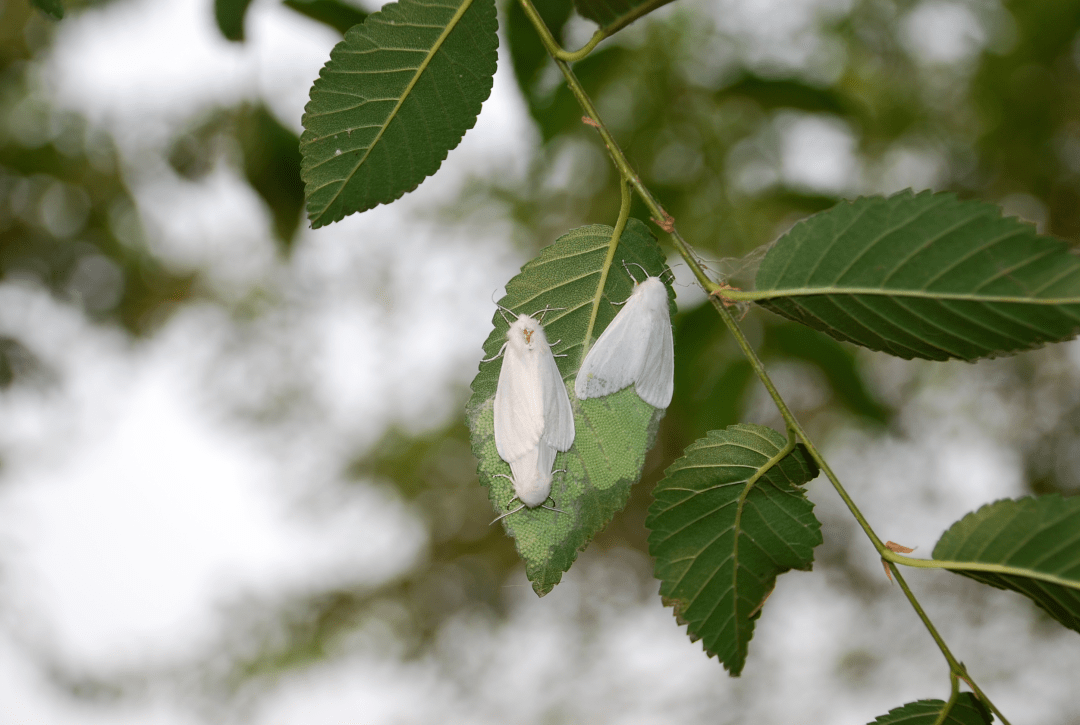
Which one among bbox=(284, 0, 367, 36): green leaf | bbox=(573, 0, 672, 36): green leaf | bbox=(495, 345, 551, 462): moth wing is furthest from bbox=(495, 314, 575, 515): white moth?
bbox=(284, 0, 367, 36): green leaf

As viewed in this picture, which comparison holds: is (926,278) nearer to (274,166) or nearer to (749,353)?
(749,353)

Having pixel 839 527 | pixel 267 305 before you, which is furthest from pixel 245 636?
pixel 839 527

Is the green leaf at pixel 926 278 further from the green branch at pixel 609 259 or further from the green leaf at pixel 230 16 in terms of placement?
the green leaf at pixel 230 16

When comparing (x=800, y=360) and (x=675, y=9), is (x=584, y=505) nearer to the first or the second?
(x=800, y=360)

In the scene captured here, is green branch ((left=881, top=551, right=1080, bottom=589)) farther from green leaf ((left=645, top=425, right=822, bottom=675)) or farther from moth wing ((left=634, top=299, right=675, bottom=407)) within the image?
moth wing ((left=634, top=299, right=675, bottom=407))

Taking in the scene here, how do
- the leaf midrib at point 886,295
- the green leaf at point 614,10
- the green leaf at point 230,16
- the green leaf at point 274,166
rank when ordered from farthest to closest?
the green leaf at point 274,166 → the green leaf at point 230,16 → the green leaf at point 614,10 → the leaf midrib at point 886,295

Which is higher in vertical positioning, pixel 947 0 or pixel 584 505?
pixel 584 505

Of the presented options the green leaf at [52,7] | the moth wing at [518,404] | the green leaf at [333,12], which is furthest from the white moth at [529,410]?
the green leaf at [333,12]
